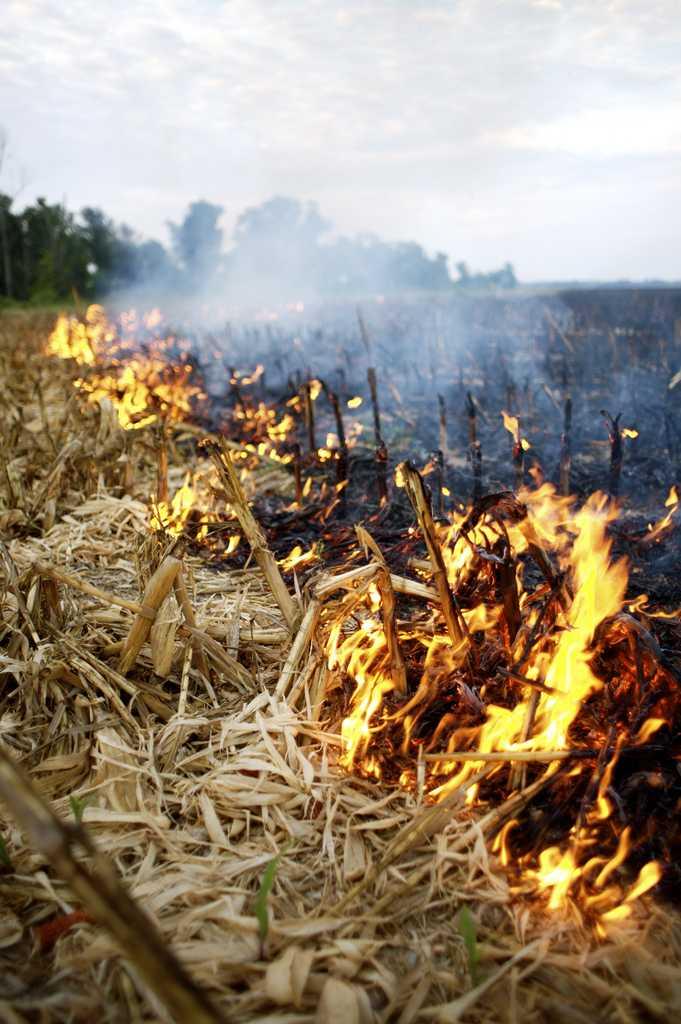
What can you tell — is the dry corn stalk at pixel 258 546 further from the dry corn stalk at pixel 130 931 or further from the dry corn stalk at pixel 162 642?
the dry corn stalk at pixel 130 931

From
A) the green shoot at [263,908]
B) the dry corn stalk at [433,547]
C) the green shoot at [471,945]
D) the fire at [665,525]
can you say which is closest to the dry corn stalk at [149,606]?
the dry corn stalk at [433,547]

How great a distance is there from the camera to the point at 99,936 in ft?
6.11

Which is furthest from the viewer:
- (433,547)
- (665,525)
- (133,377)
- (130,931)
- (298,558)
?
(133,377)

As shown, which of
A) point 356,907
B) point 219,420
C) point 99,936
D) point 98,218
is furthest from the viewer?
point 98,218

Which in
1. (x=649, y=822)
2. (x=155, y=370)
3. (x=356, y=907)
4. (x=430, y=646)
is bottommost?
(x=356, y=907)

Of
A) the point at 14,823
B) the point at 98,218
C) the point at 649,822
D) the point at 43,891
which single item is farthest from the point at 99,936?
the point at 98,218

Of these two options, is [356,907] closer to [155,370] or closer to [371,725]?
[371,725]

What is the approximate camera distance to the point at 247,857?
2.19 m

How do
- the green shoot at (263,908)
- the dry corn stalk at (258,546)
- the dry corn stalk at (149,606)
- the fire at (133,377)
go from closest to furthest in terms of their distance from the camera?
the green shoot at (263,908)
the dry corn stalk at (149,606)
the dry corn stalk at (258,546)
the fire at (133,377)

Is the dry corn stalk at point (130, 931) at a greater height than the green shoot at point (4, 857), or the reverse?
the dry corn stalk at point (130, 931)

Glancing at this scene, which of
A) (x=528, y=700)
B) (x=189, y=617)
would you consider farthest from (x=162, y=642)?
(x=528, y=700)

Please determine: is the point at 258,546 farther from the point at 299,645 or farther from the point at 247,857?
the point at 247,857

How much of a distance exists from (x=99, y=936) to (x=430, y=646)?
1.48 metres

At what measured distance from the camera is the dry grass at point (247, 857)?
1739 mm
